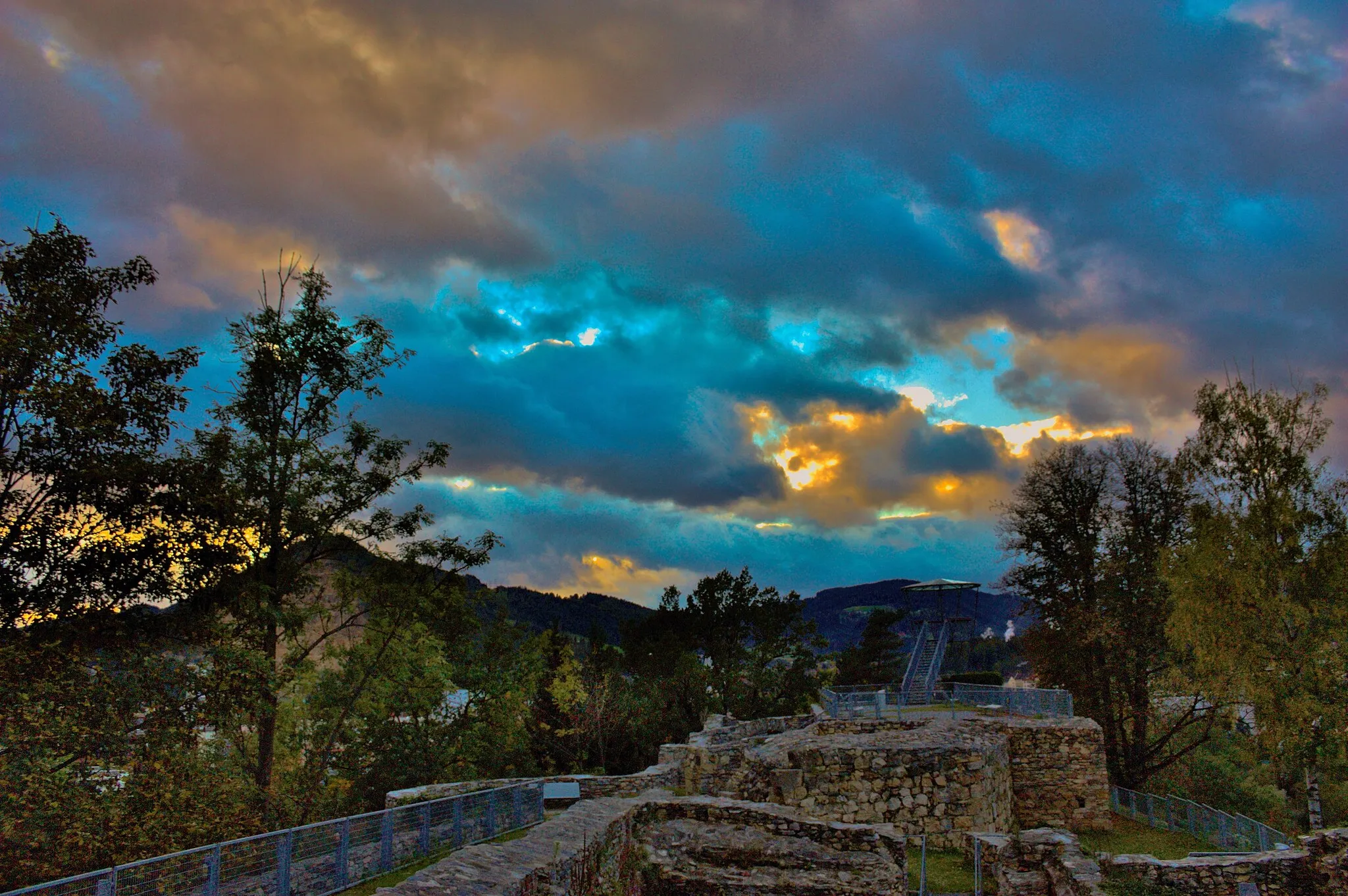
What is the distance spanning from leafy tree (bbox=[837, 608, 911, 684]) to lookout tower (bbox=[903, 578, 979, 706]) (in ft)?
82.5

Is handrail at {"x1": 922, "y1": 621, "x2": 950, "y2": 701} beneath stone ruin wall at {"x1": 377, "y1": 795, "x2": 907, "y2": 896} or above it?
above

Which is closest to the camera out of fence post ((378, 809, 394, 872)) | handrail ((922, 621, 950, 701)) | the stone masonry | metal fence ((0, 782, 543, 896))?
metal fence ((0, 782, 543, 896))

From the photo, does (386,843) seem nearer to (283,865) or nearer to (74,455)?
(283,865)

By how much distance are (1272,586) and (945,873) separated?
1872 centimetres

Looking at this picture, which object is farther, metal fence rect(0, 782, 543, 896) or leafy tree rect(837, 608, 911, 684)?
leafy tree rect(837, 608, 911, 684)

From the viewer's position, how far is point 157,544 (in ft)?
53.6

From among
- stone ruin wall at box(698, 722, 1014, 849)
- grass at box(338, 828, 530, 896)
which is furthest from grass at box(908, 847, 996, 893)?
grass at box(338, 828, 530, 896)

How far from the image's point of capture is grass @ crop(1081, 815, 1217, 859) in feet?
67.1

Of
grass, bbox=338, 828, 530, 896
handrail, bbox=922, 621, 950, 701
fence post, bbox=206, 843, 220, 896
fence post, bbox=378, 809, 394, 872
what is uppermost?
handrail, bbox=922, 621, 950, 701

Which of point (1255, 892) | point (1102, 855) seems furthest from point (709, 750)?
point (1255, 892)

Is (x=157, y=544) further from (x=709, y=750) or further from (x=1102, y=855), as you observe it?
(x=1102, y=855)

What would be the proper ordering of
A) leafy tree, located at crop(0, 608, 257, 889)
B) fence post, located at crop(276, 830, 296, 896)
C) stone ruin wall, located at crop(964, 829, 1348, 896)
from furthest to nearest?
stone ruin wall, located at crop(964, 829, 1348, 896)
leafy tree, located at crop(0, 608, 257, 889)
fence post, located at crop(276, 830, 296, 896)

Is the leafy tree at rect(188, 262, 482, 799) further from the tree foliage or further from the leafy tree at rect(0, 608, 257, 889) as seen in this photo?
the tree foliage

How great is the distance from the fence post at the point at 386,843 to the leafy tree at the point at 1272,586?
89.0 feet
